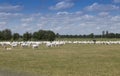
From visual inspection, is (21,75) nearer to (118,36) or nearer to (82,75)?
(82,75)

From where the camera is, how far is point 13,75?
17.8 metres

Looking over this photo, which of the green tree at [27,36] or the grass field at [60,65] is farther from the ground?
the green tree at [27,36]

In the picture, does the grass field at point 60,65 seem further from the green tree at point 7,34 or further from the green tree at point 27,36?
the green tree at point 7,34

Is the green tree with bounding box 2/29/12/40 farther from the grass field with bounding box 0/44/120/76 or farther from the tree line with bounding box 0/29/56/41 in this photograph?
the grass field with bounding box 0/44/120/76

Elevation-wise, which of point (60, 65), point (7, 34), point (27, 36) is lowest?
point (60, 65)

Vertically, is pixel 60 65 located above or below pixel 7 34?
below

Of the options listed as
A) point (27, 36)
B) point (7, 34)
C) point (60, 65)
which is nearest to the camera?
point (60, 65)

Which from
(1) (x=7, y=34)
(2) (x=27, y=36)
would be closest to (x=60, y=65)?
(2) (x=27, y=36)

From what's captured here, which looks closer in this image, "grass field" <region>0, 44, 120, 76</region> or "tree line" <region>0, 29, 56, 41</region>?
"grass field" <region>0, 44, 120, 76</region>

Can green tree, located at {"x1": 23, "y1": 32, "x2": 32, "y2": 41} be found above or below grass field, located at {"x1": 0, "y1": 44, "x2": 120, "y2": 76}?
above

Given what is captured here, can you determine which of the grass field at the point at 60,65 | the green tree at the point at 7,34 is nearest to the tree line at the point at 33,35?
the green tree at the point at 7,34

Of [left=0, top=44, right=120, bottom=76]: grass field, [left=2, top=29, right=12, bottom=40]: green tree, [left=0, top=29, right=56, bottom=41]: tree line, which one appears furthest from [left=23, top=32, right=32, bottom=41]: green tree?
[left=0, top=44, right=120, bottom=76]: grass field

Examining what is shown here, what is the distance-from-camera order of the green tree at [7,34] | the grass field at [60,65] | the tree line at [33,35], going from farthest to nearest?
the green tree at [7,34]
the tree line at [33,35]
the grass field at [60,65]

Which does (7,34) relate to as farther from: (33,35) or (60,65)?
(60,65)
